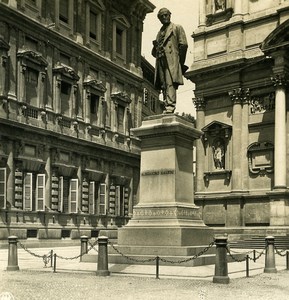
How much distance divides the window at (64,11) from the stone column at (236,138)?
10.9 meters

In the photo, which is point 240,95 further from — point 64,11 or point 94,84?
point 64,11

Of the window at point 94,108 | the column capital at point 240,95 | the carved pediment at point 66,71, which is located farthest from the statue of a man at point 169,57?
the window at point 94,108

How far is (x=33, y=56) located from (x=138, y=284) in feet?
72.4

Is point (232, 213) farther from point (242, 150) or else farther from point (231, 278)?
point (231, 278)

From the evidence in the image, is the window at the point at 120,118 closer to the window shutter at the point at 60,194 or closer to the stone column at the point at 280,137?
the window shutter at the point at 60,194

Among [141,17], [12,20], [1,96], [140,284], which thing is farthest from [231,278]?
[141,17]

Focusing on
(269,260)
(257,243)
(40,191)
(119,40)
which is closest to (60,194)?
(40,191)

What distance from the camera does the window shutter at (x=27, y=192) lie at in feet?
103

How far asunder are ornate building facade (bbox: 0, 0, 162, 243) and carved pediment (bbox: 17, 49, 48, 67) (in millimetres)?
53

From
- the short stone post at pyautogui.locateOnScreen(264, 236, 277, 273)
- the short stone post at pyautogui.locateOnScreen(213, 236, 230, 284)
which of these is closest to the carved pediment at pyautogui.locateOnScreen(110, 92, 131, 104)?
the short stone post at pyautogui.locateOnScreen(264, 236, 277, 273)

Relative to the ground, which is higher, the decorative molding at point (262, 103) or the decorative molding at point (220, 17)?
the decorative molding at point (220, 17)

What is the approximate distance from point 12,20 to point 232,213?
16.4 meters

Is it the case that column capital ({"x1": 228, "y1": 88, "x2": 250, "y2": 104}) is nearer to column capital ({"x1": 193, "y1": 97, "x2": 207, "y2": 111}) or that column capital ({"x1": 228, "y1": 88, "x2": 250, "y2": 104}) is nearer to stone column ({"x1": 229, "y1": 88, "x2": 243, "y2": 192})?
stone column ({"x1": 229, "y1": 88, "x2": 243, "y2": 192})

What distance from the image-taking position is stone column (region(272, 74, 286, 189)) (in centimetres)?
3295
